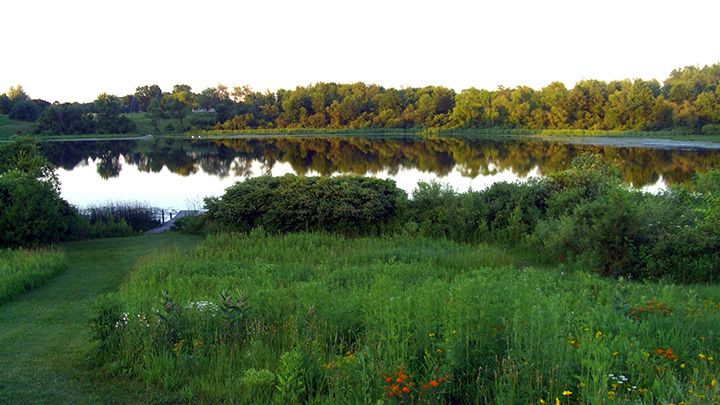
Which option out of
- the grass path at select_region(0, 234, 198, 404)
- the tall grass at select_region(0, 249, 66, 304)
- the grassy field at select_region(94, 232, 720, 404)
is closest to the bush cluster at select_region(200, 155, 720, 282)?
the grassy field at select_region(94, 232, 720, 404)

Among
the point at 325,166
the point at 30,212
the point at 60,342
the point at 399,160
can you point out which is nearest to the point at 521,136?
the point at 399,160

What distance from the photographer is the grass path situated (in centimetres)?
643

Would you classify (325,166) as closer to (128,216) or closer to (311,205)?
(128,216)

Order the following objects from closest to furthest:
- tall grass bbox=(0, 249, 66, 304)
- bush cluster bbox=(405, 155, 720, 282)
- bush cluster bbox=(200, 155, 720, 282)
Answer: tall grass bbox=(0, 249, 66, 304) → bush cluster bbox=(405, 155, 720, 282) → bush cluster bbox=(200, 155, 720, 282)

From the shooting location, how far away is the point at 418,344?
628 centimetres

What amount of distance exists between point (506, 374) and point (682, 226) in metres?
9.93

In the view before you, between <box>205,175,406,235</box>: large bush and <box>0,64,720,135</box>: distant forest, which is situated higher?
<box>0,64,720,135</box>: distant forest

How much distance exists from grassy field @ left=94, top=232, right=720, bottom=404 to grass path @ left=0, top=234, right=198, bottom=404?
0.33 meters

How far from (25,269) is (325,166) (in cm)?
3240

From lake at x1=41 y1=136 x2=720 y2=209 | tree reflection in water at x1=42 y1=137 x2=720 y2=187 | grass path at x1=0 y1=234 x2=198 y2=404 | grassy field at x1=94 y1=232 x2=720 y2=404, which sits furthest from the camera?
tree reflection in water at x1=42 y1=137 x2=720 y2=187

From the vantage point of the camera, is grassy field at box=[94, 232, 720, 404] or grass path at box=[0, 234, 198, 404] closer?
grassy field at box=[94, 232, 720, 404]

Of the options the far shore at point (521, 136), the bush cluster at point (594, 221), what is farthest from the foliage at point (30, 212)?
the far shore at point (521, 136)

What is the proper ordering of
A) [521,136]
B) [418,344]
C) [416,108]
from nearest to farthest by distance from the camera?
[418,344] → [521,136] → [416,108]

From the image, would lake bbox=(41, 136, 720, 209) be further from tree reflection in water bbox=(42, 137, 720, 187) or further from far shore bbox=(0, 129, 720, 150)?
far shore bbox=(0, 129, 720, 150)
